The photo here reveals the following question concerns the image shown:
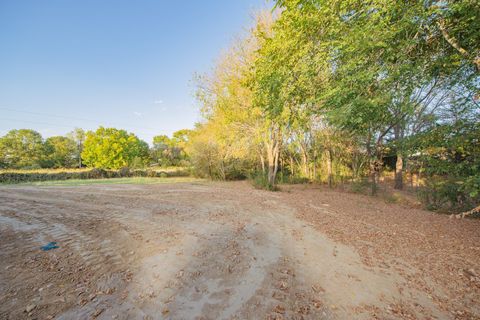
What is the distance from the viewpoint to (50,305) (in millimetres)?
2227

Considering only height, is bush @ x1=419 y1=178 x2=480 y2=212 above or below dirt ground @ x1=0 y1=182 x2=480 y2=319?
above

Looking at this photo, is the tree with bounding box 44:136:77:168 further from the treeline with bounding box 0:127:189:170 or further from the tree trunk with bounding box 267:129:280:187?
the tree trunk with bounding box 267:129:280:187

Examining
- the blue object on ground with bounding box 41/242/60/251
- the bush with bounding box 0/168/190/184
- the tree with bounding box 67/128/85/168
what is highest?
the tree with bounding box 67/128/85/168

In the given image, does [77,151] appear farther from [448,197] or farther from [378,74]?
[448,197]

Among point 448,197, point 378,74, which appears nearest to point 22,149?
point 378,74

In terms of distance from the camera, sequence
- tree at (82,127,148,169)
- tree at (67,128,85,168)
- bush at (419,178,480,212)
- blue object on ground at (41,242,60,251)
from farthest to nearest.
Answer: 1. tree at (67,128,85,168)
2. tree at (82,127,148,169)
3. bush at (419,178,480,212)
4. blue object on ground at (41,242,60,251)

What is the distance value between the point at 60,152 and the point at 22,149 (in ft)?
25.0

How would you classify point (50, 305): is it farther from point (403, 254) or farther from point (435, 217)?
point (435, 217)

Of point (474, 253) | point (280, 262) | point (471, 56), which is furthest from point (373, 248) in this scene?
point (471, 56)

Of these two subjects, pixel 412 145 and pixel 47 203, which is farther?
pixel 47 203

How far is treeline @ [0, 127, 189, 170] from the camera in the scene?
113 ft

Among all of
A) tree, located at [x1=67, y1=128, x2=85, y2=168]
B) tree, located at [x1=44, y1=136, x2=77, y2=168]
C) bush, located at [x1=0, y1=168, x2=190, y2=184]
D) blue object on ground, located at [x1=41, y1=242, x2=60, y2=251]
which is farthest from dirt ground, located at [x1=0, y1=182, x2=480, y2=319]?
tree, located at [x1=67, y1=128, x2=85, y2=168]

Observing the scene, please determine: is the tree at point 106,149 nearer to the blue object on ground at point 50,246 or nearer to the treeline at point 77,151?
the treeline at point 77,151

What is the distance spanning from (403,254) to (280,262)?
2.37 m
